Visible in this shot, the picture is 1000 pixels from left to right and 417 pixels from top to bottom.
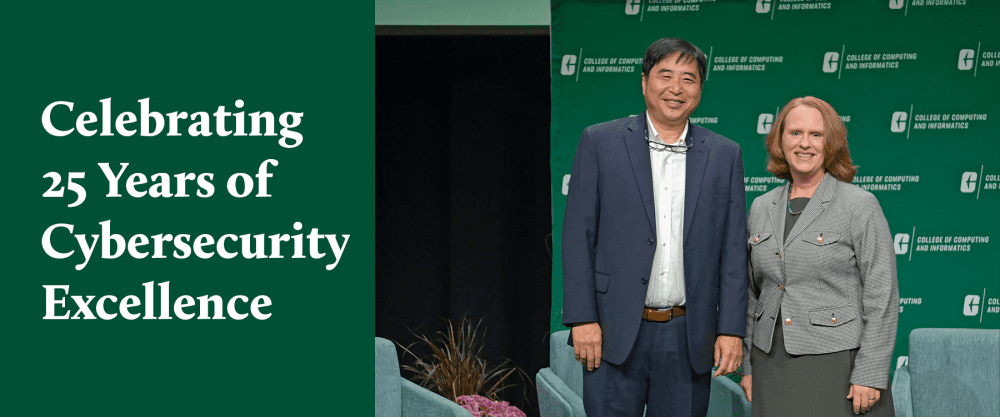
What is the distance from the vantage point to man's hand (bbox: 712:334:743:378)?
1.97 meters

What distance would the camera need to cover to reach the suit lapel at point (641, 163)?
1.93m

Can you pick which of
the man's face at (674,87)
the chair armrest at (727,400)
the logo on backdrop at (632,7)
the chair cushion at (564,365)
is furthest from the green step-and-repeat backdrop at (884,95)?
the man's face at (674,87)

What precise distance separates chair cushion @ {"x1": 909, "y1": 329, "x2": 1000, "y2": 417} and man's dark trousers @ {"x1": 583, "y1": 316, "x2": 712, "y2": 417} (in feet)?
5.33

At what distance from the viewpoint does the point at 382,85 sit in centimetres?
410

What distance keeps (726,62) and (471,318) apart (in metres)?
1.84

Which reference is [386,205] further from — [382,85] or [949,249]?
[949,249]

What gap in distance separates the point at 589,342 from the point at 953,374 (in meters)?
1.97

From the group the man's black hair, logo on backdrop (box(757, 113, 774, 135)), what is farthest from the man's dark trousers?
logo on backdrop (box(757, 113, 774, 135))

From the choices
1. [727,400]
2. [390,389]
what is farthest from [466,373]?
[727,400]

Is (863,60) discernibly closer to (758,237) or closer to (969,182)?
(969,182)

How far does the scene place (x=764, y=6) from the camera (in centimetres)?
367

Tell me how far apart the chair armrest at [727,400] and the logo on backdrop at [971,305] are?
1477 millimetres

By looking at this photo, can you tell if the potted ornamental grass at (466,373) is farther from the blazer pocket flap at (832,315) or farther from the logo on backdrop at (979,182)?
the logo on backdrop at (979,182)

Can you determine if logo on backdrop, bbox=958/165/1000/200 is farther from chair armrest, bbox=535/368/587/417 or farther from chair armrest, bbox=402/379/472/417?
chair armrest, bbox=402/379/472/417
